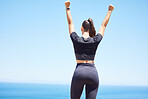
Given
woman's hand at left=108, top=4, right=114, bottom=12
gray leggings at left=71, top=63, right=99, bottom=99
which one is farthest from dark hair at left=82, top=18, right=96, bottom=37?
gray leggings at left=71, top=63, right=99, bottom=99

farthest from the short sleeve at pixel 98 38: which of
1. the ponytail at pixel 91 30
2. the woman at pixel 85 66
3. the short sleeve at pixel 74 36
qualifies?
the short sleeve at pixel 74 36

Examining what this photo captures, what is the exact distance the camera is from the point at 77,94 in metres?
3.71

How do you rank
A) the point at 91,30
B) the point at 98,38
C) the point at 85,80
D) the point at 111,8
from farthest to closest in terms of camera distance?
the point at 111,8 < the point at 91,30 < the point at 98,38 < the point at 85,80

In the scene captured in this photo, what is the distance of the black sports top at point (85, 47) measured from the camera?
12.2ft

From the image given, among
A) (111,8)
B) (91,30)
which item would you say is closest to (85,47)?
(91,30)

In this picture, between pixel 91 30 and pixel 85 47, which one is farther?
pixel 91 30

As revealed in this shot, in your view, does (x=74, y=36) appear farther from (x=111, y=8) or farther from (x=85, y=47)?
(x=111, y=8)

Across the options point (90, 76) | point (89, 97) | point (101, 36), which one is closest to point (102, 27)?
point (101, 36)

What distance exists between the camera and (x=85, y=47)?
373cm

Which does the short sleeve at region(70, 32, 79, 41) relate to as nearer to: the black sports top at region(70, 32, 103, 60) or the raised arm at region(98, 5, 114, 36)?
the black sports top at region(70, 32, 103, 60)

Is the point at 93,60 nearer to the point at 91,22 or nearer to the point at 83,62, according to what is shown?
the point at 83,62

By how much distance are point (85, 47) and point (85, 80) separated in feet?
1.59

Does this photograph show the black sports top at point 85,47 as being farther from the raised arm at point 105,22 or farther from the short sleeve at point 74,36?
the raised arm at point 105,22

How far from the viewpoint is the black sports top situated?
3717 millimetres
